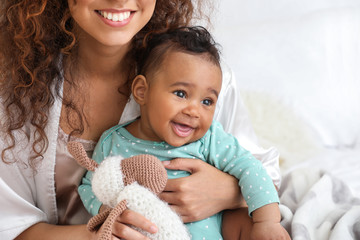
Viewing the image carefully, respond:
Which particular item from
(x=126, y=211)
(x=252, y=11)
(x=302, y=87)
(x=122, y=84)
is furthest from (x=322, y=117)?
(x=126, y=211)

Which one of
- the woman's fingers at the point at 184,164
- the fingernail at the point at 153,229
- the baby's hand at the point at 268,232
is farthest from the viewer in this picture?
the woman's fingers at the point at 184,164

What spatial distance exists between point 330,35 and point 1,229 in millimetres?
1917

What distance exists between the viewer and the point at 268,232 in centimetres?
124

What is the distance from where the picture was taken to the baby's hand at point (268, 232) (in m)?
1.24

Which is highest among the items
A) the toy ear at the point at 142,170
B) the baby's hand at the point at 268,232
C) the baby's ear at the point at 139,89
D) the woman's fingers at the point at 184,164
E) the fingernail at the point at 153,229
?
the baby's ear at the point at 139,89

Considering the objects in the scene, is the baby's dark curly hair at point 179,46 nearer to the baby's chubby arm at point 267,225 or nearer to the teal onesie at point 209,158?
the teal onesie at point 209,158

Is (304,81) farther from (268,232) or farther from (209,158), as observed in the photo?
(268,232)

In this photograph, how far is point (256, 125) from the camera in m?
2.34

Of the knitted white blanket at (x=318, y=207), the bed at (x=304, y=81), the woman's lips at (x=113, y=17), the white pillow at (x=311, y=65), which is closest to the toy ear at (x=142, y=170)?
the woman's lips at (x=113, y=17)

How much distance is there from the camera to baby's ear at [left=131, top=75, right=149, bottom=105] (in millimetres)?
1404

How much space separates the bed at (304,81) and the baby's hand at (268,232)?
677 millimetres

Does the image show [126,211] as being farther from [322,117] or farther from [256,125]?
[322,117]

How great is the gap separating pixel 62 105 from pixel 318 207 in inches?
35.2

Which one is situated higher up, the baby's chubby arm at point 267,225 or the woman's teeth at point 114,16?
the woman's teeth at point 114,16
